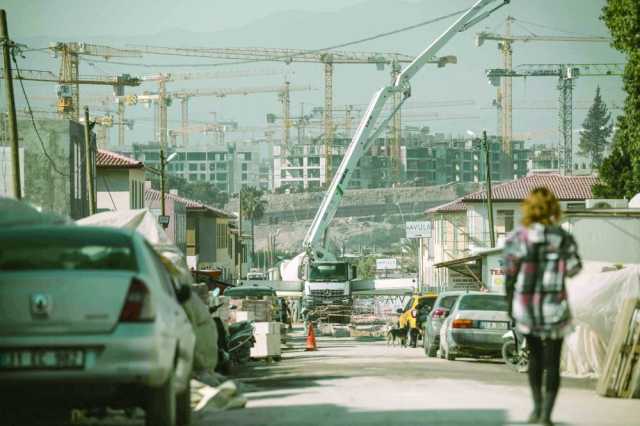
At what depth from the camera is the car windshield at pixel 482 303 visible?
94.9 feet

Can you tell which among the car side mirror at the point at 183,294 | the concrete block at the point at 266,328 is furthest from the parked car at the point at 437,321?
the car side mirror at the point at 183,294

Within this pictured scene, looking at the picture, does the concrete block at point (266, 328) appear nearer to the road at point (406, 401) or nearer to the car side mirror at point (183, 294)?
the road at point (406, 401)

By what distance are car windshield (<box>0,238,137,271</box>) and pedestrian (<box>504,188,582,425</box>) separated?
3.44m

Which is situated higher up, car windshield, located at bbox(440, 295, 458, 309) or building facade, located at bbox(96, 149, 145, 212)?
building facade, located at bbox(96, 149, 145, 212)

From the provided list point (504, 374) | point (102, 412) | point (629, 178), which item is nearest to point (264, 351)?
point (504, 374)

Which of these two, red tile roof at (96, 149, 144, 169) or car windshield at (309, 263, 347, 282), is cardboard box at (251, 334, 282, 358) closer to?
car windshield at (309, 263, 347, 282)

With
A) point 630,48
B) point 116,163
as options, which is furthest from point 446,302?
point 116,163

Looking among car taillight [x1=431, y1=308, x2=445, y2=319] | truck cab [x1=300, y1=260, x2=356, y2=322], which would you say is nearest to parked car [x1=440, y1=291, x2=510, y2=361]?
car taillight [x1=431, y1=308, x2=445, y2=319]

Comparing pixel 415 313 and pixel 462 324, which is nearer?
pixel 462 324

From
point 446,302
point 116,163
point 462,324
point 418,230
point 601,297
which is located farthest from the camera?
A: point 418,230

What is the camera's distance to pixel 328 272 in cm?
6862

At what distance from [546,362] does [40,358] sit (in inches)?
177

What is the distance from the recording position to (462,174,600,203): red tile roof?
102450mm

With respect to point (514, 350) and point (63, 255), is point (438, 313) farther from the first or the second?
point (63, 255)
